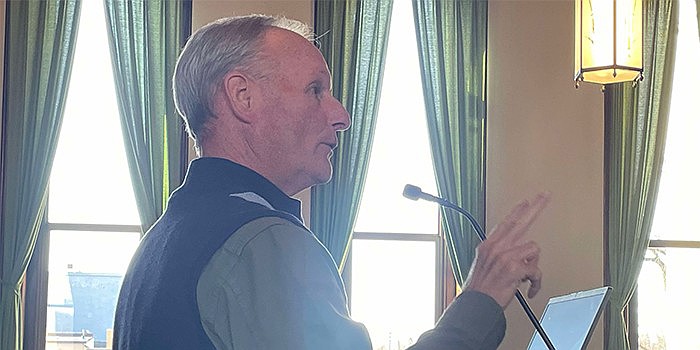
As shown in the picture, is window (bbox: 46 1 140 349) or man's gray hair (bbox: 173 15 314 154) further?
window (bbox: 46 1 140 349)

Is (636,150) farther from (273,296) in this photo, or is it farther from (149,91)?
(273,296)

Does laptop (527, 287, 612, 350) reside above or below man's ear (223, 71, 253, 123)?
below

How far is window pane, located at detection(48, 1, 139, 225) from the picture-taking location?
6758 mm

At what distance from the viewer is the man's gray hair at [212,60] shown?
1506 millimetres

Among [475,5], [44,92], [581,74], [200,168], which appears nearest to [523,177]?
[475,5]

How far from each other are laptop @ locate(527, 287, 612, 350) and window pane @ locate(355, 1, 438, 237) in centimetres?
249

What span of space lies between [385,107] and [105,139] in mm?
1797

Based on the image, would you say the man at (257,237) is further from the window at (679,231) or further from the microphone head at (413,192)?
the window at (679,231)

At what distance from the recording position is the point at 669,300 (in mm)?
6988

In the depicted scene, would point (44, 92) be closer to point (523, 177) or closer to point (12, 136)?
point (12, 136)

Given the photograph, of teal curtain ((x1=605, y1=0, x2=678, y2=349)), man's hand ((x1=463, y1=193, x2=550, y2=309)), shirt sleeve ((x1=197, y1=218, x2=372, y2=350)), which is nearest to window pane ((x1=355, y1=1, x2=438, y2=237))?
teal curtain ((x1=605, y1=0, x2=678, y2=349))

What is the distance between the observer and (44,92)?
21.8 feet

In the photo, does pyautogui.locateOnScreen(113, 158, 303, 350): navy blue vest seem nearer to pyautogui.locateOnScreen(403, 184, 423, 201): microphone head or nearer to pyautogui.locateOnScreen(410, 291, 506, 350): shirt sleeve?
pyautogui.locateOnScreen(410, 291, 506, 350): shirt sleeve

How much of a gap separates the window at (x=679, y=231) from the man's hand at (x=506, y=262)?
5.85m
